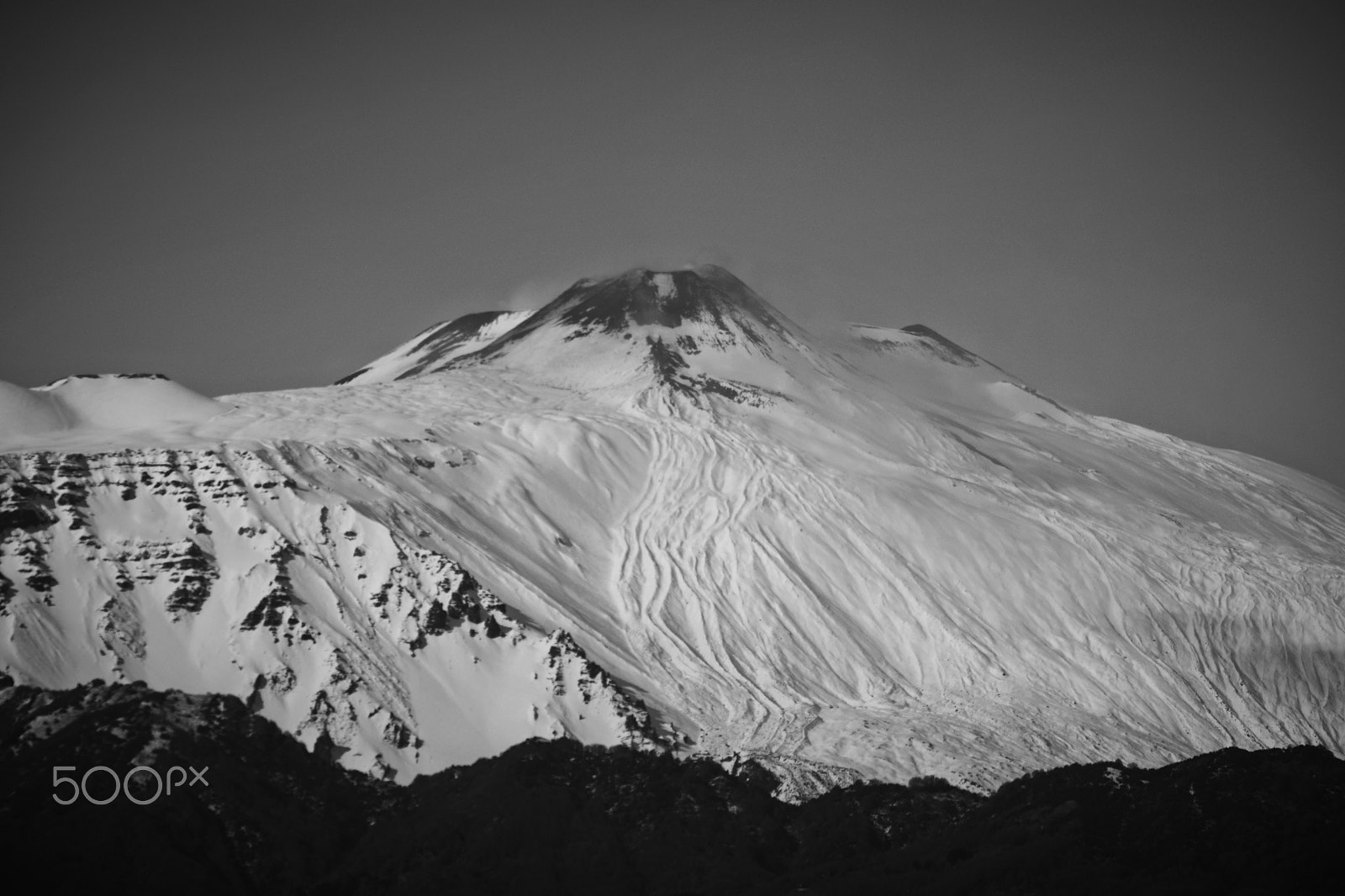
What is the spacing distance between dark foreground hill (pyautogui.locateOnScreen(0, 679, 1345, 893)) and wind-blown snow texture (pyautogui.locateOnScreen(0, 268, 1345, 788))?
3.20m

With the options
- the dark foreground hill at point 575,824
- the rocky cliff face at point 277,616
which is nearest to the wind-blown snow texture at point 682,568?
the rocky cliff face at point 277,616

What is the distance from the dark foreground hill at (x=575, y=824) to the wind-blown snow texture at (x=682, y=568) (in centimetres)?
320

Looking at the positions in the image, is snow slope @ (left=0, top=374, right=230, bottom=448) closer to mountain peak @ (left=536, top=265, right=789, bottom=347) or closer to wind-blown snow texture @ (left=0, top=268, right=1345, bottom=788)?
wind-blown snow texture @ (left=0, top=268, right=1345, bottom=788)

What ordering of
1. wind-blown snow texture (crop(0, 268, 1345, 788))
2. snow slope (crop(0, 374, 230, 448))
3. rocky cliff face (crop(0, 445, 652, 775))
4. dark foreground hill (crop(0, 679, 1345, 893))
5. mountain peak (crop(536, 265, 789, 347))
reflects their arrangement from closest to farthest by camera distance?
dark foreground hill (crop(0, 679, 1345, 893)) < rocky cliff face (crop(0, 445, 652, 775)) < wind-blown snow texture (crop(0, 268, 1345, 788)) < snow slope (crop(0, 374, 230, 448)) < mountain peak (crop(536, 265, 789, 347))

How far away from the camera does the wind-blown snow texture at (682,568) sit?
86375 mm

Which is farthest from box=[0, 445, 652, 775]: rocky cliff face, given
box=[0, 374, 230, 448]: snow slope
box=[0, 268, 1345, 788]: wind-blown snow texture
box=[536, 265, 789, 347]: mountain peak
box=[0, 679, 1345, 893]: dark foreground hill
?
box=[536, 265, 789, 347]: mountain peak

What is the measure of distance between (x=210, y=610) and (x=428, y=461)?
27.3 m

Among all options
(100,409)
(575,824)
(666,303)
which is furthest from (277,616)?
(666,303)

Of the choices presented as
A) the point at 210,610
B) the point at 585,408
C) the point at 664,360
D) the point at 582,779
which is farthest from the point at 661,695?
the point at 664,360

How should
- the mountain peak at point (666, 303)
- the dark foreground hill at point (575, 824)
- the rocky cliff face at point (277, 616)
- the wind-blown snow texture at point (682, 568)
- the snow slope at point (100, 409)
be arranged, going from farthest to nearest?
the mountain peak at point (666, 303) < the snow slope at point (100, 409) < the wind-blown snow texture at point (682, 568) < the rocky cliff face at point (277, 616) < the dark foreground hill at point (575, 824)

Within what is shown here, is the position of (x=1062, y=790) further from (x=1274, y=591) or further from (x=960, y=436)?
(x=960, y=436)

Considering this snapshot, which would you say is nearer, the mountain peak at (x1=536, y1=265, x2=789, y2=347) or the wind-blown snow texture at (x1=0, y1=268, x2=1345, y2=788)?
the wind-blown snow texture at (x1=0, y1=268, x2=1345, y2=788)

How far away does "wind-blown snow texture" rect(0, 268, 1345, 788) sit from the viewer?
283ft

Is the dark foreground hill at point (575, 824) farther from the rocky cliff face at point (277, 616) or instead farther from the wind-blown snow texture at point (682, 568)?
the wind-blown snow texture at point (682, 568)
